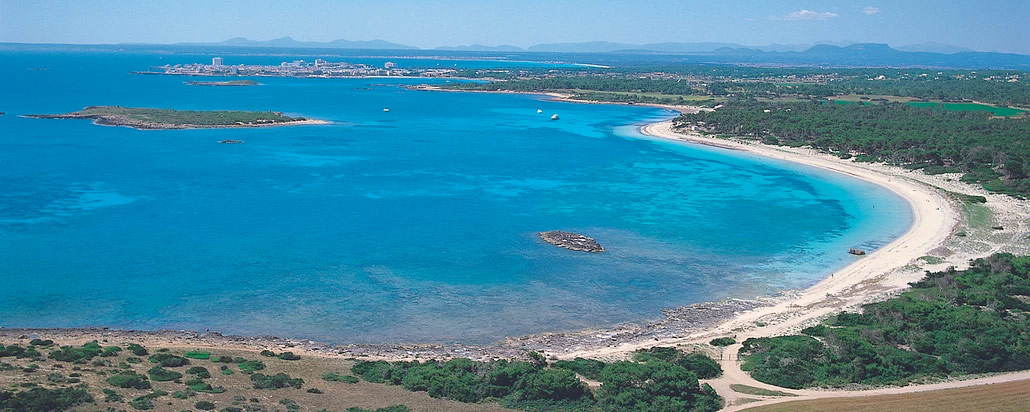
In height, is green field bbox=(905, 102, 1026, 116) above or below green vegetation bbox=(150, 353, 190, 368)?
above

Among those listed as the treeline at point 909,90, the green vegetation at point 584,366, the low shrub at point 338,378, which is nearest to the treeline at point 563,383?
the green vegetation at point 584,366

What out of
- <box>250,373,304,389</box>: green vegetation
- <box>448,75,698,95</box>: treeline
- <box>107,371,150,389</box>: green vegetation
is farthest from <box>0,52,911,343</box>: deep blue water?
<box>448,75,698,95</box>: treeline

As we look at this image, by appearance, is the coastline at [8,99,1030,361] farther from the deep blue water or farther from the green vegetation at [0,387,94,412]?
the green vegetation at [0,387,94,412]

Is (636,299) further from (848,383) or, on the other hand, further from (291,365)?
(291,365)

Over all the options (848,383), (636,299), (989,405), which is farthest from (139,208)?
(989,405)

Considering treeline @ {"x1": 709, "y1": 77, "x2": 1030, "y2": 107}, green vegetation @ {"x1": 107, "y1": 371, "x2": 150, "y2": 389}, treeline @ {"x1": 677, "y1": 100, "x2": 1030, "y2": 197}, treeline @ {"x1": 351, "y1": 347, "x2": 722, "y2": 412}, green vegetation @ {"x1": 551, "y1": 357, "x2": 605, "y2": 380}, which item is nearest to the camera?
green vegetation @ {"x1": 107, "y1": 371, "x2": 150, "y2": 389}

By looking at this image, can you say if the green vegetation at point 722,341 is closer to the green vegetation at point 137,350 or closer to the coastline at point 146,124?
the green vegetation at point 137,350
